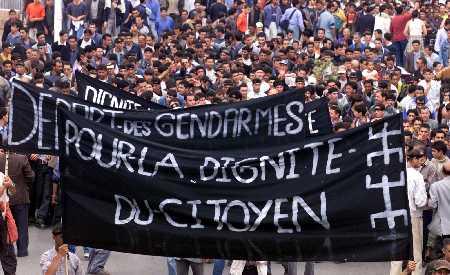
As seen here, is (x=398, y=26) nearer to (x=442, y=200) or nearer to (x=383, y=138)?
(x=442, y=200)

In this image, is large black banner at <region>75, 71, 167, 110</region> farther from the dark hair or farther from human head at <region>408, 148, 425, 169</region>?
the dark hair

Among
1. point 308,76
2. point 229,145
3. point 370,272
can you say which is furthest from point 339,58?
point 229,145

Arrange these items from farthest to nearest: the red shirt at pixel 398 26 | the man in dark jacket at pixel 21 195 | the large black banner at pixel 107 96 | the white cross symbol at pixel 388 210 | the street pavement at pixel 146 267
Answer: the red shirt at pixel 398 26 < the man in dark jacket at pixel 21 195 < the street pavement at pixel 146 267 < the large black banner at pixel 107 96 < the white cross symbol at pixel 388 210

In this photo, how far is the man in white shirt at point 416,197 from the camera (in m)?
13.8

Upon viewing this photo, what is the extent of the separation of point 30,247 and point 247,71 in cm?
717

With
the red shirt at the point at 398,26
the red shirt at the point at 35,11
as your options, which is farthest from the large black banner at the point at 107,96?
the red shirt at the point at 398,26

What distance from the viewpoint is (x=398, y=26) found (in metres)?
26.0

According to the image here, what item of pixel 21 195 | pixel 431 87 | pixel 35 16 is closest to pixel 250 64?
pixel 431 87

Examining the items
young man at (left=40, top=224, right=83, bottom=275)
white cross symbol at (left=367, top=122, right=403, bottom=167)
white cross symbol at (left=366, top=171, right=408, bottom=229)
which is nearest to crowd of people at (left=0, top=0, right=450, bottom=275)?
young man at (left=40, top=224, right=83, bottom=275)

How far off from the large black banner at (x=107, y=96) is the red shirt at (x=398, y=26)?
13031 mm

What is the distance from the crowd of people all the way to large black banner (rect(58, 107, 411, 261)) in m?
1.42

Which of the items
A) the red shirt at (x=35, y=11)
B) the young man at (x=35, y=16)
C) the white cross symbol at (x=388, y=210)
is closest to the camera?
the white cross symbol at (x=388, y=210)

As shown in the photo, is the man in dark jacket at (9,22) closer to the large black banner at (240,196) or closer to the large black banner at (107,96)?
the large black banner at (107,96)

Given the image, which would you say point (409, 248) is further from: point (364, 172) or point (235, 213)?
point (235, 213)
